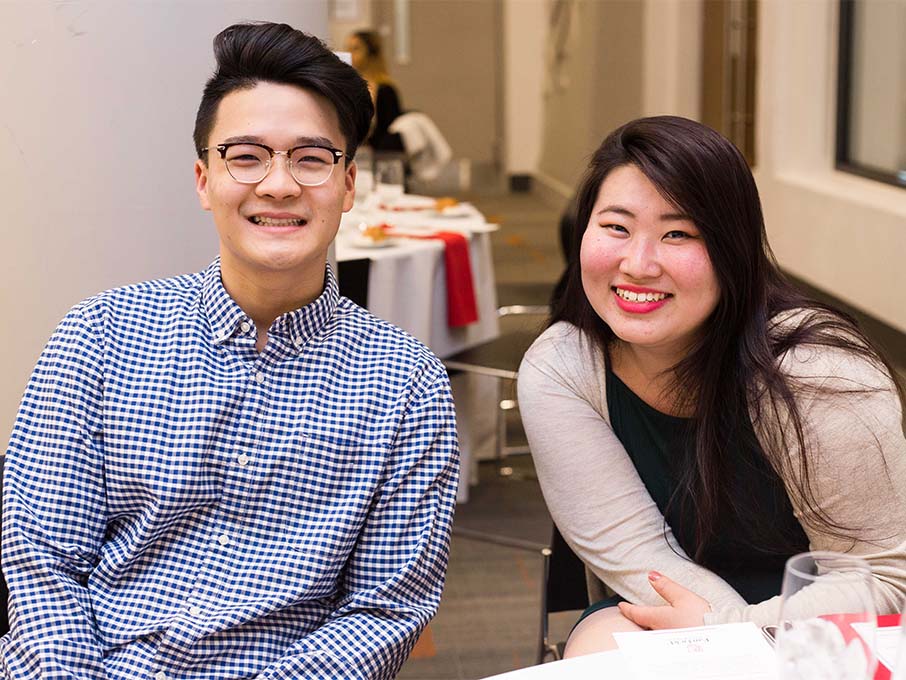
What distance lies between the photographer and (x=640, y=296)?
1725 millimetres

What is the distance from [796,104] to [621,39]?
3501mm

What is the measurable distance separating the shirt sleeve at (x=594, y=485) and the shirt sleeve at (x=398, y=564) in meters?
0.21

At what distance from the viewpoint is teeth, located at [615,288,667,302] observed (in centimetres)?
172

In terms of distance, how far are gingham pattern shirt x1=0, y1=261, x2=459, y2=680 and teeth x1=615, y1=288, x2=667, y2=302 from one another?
31cm

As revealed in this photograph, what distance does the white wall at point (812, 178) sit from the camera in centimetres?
484

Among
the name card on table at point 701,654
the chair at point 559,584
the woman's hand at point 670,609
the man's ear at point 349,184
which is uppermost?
the man's ear at point 349,184

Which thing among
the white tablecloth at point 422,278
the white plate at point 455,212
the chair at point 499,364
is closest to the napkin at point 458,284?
the white tablecloth at point 422,278

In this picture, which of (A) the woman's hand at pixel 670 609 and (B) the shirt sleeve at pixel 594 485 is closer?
(A) the woman's hand at pixel 670 609

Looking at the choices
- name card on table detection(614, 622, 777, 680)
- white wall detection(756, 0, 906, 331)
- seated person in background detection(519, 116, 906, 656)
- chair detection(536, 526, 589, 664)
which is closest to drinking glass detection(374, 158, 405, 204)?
white wall detection(756, 0, 906, 331)

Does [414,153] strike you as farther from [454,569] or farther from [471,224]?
[454,569]

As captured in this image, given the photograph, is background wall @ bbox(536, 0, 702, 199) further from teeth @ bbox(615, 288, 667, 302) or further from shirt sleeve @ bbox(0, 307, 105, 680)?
shirt sleeve @ bbox(0, 307, 105, 680)

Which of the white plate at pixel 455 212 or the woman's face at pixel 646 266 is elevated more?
the woman's face at pixel 646 266

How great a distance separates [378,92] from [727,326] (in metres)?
5.85

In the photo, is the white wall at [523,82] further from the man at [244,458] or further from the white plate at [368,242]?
the man at [244,458]
